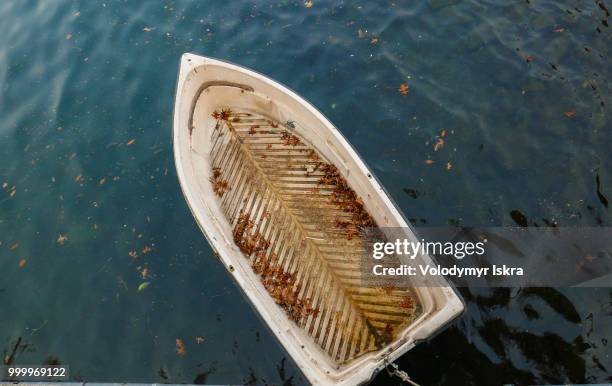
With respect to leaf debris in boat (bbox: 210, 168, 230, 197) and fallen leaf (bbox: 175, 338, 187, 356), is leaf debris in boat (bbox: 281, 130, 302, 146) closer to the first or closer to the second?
leaf debris in boat (bbox: 210, 168, 230, 197)

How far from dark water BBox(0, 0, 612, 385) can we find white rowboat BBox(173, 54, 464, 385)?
1077mm

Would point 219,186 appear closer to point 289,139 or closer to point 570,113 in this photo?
point 289,139

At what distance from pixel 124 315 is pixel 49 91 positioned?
789 centimetres

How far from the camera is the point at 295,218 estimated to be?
8.91 meters

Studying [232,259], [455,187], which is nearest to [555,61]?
[455,187]

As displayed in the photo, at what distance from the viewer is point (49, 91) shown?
12938 mm

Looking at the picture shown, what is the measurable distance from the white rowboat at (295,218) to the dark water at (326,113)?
3.53 feet

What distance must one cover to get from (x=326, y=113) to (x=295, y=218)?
3636mm

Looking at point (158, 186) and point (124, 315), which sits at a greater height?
point (158, 186)

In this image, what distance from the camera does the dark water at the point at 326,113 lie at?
8078 millimetres

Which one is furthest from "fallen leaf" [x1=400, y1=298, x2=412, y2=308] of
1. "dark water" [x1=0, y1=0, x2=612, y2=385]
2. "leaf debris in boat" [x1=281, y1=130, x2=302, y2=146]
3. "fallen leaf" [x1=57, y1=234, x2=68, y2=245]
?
"fallen leaf" [x1=57, y1=234, x2=68, y2=245]

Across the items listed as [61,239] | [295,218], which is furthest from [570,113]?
[61,239]

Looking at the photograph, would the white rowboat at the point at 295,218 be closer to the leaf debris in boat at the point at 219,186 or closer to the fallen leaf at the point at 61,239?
the leaf debris in boat at the point at 219,186

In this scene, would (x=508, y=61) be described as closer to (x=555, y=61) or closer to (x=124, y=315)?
(x=555, y=61)
